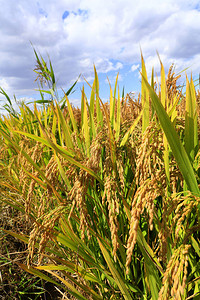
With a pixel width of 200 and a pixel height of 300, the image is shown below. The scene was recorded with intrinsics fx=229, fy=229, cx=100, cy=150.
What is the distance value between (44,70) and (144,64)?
118 centimetres

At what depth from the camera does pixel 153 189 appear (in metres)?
0.73

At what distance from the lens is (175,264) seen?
65cm

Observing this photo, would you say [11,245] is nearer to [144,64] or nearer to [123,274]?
[123,274]

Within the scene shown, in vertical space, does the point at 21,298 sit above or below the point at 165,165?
below

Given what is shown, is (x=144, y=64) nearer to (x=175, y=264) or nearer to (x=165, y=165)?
(x=165, y=165)

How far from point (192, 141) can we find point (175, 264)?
1.74 ft

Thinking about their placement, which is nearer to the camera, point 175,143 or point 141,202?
point 141,202

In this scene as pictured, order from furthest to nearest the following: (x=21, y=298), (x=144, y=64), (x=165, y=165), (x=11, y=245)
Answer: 1. (x=11, y=245)
2. (x=21, y=298)
3. (x=144, y=64)
4. (x=165, y=165)

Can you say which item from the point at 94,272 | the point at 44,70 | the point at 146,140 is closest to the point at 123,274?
the point at 94,272

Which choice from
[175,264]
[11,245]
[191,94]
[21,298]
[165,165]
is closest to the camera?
[175,264]

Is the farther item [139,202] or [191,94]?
[191,94]

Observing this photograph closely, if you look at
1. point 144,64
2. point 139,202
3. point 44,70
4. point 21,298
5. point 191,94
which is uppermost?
point 44,70

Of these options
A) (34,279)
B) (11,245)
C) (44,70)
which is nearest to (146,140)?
(44,70)

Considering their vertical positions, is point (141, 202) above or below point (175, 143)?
below
